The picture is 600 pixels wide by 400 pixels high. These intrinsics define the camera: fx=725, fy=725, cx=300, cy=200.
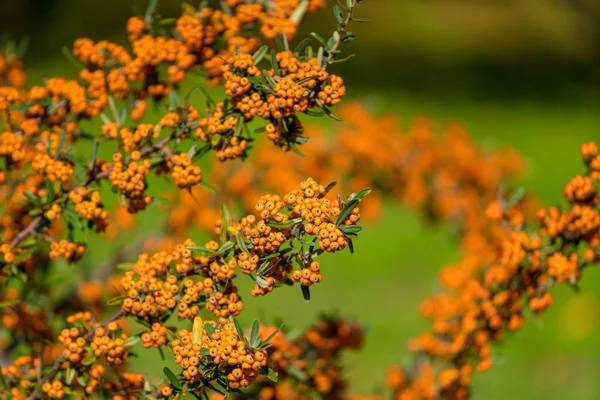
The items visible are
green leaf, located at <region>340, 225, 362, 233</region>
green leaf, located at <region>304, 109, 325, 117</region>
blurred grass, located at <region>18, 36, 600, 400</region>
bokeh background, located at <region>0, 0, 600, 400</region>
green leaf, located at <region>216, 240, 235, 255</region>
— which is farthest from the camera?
bokeh background, located at <region>0, 0, 600, 400</region>

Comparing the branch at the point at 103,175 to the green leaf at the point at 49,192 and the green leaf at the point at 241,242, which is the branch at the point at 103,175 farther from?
the green leaf at the point at 241,242

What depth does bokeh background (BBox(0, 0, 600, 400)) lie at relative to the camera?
578 centimetres

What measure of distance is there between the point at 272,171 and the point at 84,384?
2.52m

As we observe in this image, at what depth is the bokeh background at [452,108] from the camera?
228 inches

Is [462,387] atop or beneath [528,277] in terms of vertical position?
beneath

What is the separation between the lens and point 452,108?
36.8 ft

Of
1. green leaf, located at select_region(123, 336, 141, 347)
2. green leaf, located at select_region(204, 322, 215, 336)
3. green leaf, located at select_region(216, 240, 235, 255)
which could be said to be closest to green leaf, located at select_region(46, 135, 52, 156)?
green leaf, located at select_region(123, 336, 141, 347)

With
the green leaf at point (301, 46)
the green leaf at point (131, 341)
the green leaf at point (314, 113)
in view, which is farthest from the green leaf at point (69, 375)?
the green leaf at point (301, 46)

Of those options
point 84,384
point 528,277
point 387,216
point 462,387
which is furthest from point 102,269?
point 387,216

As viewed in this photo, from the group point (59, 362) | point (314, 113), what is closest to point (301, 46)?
point (314, 113)

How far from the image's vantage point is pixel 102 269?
12.7 feet

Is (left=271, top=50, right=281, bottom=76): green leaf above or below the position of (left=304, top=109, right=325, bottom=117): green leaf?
above

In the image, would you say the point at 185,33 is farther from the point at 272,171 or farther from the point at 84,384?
the point at 272,171

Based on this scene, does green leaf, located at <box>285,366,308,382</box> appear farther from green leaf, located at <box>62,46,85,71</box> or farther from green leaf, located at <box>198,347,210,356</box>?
green leaf, located at <box>62,46,85,71</box>
